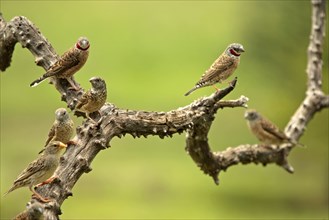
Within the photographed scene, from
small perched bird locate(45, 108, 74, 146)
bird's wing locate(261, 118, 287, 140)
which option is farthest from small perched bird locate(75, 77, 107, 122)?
bird's wing locate(261, 118, 287, 140)

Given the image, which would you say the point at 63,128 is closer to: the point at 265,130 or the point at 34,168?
the point at 34,168

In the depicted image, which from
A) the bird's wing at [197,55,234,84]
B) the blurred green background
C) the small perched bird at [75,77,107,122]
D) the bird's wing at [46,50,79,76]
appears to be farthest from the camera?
the blurred green background

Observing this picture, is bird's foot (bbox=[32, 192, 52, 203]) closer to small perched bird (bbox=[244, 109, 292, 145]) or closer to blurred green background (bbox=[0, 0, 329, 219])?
small perched bird (bbox=[244, 109, 292, 145])

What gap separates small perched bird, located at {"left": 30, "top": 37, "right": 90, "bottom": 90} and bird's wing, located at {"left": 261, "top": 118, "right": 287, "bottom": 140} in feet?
8.84

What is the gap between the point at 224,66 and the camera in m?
7.74

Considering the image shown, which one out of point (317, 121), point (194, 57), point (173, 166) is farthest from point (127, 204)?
point (194, 57)

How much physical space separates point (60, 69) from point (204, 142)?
1762 millimetres

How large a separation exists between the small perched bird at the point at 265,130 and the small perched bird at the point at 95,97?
305 cm

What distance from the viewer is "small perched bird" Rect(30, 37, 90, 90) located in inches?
296

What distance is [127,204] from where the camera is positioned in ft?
59.7

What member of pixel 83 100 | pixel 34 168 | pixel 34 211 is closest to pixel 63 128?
pixel 83 100

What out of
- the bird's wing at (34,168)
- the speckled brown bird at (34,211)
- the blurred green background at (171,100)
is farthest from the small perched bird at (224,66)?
the blurred green background at (171,100)

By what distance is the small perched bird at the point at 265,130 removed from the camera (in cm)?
956

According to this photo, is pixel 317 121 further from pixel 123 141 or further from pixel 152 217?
pixel 123 141
